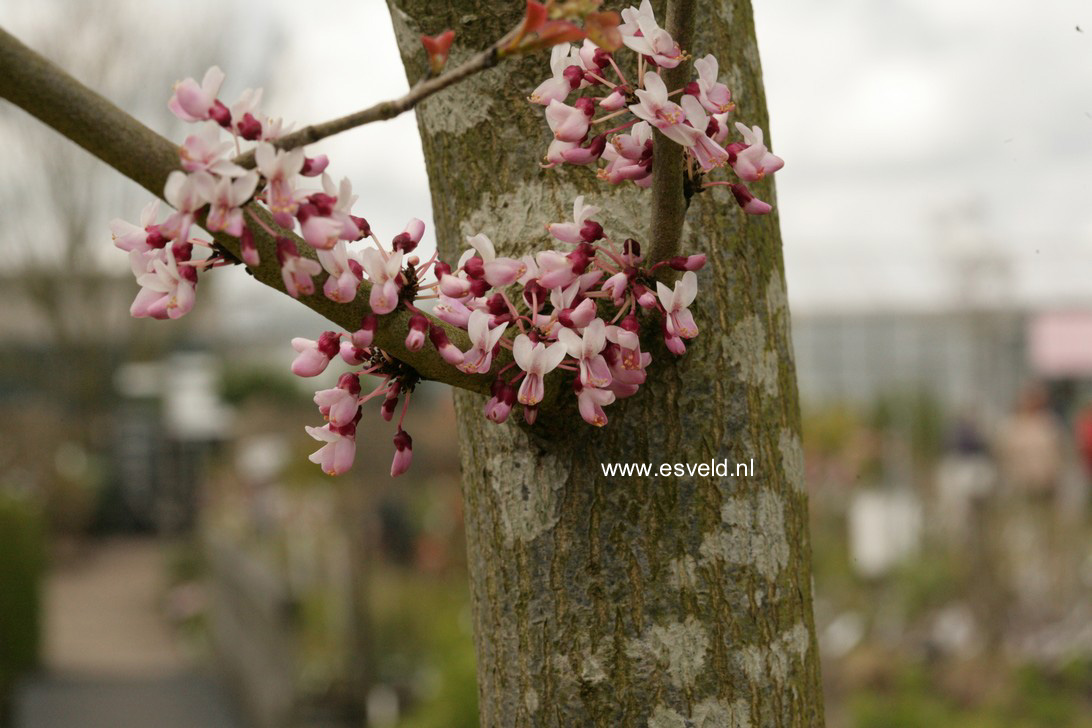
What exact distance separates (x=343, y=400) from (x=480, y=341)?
0.53 feet

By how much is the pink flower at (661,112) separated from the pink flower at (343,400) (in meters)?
0.39

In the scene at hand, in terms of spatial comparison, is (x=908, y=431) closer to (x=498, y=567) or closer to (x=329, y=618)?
(x=329, y=618)

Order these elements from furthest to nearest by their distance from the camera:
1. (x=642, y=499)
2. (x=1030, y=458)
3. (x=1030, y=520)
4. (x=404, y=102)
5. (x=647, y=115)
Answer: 1. (x=1030, y=458)
2. (x=1030, y=520)
3. (x=642, y=499)
4. (x=647, y=115)
5. (x=404, y=102)

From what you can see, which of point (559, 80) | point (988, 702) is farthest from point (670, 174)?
point (988, 702)

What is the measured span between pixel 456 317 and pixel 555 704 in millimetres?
450

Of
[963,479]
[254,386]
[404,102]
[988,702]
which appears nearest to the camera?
[404,102]

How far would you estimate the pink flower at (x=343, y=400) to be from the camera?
1066 mm

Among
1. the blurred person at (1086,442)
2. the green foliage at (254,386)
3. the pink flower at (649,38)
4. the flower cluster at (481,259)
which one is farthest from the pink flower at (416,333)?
the green foliage at (254,386)

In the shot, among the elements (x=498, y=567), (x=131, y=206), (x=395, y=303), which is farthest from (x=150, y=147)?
(x=131, y=206)

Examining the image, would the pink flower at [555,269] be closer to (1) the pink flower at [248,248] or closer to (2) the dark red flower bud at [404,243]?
(2) the dark red flower bud at [404,243]

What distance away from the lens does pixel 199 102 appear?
2.90 feet

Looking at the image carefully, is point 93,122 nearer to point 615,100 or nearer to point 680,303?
point 615,100

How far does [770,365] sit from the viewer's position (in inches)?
48.0

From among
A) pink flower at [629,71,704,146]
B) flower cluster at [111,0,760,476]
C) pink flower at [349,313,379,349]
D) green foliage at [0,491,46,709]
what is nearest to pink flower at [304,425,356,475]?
flower cluster at [111,0,760,476]
